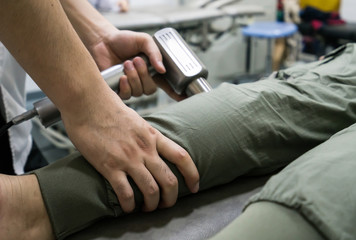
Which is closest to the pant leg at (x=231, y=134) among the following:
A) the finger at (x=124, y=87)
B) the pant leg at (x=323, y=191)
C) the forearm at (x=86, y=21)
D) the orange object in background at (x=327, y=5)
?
the pant leg at (x=323, y=191)

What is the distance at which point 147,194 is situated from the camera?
532mm

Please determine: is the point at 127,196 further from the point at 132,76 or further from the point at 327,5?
the point at 327,5

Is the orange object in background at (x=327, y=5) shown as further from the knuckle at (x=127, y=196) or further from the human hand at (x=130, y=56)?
the knuckle at (x=127, y=196)

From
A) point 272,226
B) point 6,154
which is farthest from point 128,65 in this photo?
point 272,226

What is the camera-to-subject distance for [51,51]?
0.50 m

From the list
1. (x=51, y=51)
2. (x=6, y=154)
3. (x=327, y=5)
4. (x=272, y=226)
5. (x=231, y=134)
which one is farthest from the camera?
(x=327, y=5)

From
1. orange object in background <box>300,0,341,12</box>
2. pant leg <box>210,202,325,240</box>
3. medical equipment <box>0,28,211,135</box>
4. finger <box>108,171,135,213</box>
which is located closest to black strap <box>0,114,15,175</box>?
medical equipment <box>0,28,211,135</box>

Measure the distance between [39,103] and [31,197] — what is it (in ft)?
0.80

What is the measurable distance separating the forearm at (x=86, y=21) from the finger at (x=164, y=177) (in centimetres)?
55

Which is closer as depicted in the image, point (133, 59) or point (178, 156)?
point (178, 156)

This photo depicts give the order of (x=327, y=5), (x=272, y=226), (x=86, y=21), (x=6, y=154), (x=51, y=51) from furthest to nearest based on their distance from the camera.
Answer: (x=327, y=5)
(x=86, y=21)
(x=6, y=154)
(x=51, y=51)
(x=272, y=226)

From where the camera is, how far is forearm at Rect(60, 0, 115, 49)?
0.92 meters

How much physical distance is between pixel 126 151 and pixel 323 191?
0.91ft

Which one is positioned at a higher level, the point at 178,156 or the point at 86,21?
the point at 86,21
